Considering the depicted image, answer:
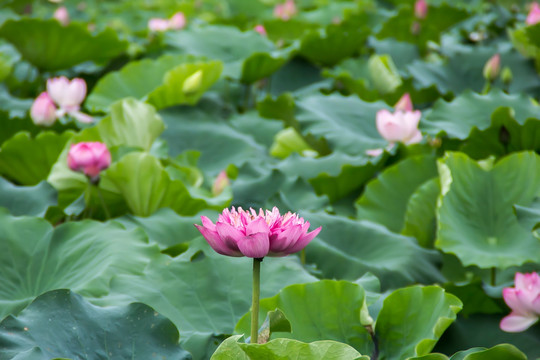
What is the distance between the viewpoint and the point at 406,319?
3.45 feet

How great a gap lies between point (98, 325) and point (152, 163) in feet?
2.12

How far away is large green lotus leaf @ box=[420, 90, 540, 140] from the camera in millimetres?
1799

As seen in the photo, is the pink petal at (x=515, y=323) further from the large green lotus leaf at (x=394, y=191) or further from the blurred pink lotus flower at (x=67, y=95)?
the blurred pink lotus flower at (x=67, y=95)

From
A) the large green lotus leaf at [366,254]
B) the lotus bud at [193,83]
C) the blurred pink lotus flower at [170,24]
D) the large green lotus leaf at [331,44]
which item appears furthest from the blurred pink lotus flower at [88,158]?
the blurred pink lotus flower at [170,24]

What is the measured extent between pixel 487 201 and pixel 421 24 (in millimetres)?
1836

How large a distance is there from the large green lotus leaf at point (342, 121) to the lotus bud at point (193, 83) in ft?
1.13

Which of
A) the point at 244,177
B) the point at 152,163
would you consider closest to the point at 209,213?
the point at 152,163

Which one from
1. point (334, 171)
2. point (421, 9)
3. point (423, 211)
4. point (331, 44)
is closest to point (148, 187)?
point (334, 171)

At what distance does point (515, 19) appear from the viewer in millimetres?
3092

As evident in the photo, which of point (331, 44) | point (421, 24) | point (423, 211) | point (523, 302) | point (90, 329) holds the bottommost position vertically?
point (421, 24)

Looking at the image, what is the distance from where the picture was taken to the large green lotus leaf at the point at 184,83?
A: 2131 mm

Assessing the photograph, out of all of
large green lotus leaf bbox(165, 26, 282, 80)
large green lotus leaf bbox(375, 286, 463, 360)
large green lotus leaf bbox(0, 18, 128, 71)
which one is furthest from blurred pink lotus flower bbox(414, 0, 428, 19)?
large green lotus leaf bbox(375, 286, 463, 360)

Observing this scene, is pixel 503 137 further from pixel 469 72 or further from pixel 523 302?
pixel 469 72

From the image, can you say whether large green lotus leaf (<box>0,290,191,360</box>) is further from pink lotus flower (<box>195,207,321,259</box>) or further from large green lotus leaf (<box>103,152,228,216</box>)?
large green lotus leaf (<box>103,152,228,216</box>)
